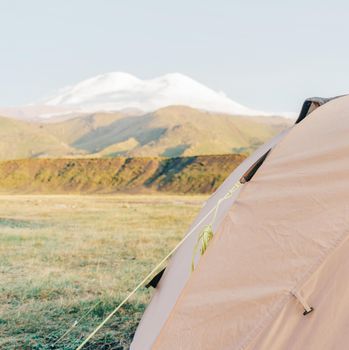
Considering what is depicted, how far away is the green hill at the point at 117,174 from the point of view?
7388 cm

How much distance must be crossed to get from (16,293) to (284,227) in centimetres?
572

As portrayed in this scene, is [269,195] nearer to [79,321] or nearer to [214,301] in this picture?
[214,301]

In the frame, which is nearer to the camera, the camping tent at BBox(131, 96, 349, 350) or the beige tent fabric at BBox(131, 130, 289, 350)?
the camping tent at BBox(131, 96, 349, 350)

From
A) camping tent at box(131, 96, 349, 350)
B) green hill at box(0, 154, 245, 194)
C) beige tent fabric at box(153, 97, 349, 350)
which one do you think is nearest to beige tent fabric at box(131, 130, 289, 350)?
camping tent at box(131, 96, 349, 350)

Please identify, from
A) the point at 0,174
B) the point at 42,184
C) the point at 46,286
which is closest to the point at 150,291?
the point at 46,286

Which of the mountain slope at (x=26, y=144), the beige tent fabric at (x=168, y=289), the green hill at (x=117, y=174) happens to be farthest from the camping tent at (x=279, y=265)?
the mountain slope at (x=26, y=144)

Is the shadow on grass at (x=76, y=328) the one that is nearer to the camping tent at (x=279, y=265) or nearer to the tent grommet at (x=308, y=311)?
the camping tent at (x=279, y=265)

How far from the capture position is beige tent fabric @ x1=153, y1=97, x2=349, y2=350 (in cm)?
326

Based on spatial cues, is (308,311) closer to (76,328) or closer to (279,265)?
(279,265)

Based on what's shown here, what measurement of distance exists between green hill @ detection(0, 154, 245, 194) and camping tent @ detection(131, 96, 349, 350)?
66463 millimetres

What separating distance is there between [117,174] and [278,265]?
3080 inches

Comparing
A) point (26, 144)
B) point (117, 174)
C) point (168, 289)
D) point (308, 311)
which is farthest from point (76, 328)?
point (26, 144)

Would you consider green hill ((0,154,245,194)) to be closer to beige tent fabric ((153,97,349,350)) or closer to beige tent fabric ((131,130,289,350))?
beige tent fabric ((131,130,289,350))

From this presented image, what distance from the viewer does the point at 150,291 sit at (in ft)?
27.8
